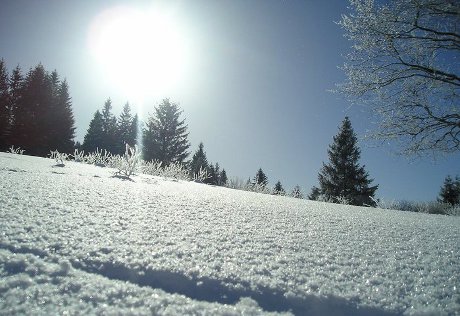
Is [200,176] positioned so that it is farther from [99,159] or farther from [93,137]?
[93,137]

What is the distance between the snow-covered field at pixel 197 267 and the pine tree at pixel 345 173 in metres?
27.8

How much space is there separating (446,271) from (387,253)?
203 mm

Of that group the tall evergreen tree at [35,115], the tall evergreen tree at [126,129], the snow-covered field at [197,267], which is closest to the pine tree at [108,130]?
the tall evergreen tree at [126,129]

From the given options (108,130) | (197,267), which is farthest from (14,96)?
(197,267)

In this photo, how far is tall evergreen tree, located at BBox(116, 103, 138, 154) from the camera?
39938 mm

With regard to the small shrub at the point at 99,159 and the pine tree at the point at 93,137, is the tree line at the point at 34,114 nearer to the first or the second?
the pine tree at the point at 93,137

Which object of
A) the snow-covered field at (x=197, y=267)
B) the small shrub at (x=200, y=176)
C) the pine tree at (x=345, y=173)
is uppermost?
the pine tree at (x=345, y=173)

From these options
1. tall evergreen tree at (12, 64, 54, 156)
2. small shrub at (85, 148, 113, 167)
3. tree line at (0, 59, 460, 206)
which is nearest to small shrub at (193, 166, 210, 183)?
small shrub at (85, 148, 113, 167)

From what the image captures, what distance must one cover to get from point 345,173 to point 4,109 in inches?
1283

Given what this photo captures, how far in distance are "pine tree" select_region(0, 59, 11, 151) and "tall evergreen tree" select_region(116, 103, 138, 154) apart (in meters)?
13.3

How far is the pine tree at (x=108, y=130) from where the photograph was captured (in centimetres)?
3841

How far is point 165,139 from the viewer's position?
3219 centimetres

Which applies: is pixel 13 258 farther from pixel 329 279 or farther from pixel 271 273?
pixel 329 279

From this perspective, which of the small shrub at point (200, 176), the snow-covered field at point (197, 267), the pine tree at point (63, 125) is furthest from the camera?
the pine tree at point (63, 125)
